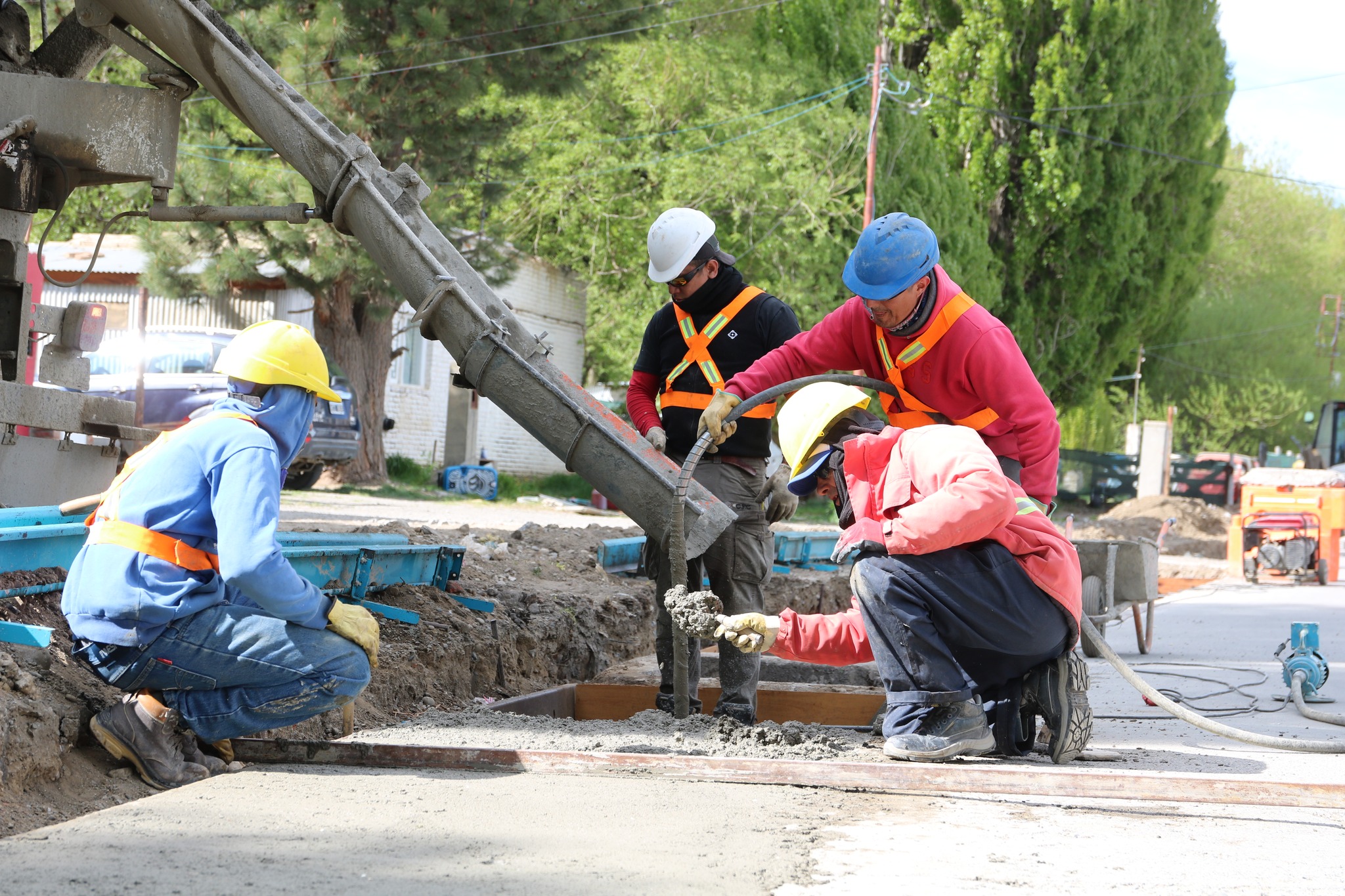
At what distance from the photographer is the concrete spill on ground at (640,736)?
4102 millimetres

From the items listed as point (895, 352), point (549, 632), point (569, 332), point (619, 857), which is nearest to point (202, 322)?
point (569, 332)

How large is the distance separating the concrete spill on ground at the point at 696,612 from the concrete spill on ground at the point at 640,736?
402 millimetres

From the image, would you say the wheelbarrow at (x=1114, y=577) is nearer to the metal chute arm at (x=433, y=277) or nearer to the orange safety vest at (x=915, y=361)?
the orange safety vest at (x=915, y=361)

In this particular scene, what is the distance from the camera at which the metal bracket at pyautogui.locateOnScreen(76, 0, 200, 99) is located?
5727mm

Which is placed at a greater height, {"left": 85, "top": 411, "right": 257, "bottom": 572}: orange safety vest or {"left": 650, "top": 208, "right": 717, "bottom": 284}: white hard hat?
{"left": 650, "top": 208, "right": 717, "bottom": 284}: white hard hat

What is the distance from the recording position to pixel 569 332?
28047 millimetres

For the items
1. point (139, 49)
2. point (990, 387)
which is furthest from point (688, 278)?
point (139, 49)

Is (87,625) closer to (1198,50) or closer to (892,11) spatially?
(892,11)

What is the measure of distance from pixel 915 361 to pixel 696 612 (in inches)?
48.9

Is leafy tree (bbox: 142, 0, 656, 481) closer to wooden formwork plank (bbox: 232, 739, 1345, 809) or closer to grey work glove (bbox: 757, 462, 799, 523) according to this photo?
grey work glove (bbox: 757, 462, 799, 523)

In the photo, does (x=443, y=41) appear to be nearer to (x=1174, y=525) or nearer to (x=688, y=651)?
(x=688, y=651)

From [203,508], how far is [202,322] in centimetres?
1773

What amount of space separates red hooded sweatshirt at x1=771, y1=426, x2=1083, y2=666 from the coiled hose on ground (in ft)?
1.40

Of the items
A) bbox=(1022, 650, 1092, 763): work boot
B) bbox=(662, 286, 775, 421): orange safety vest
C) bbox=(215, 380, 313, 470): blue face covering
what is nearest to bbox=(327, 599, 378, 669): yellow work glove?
Answer: bbox=(215, 380, 313, 470): blue face covering
